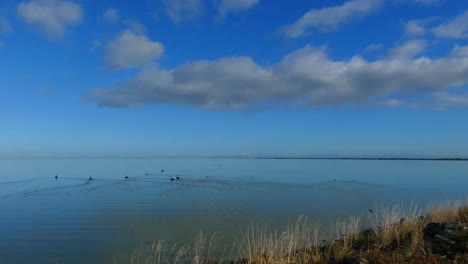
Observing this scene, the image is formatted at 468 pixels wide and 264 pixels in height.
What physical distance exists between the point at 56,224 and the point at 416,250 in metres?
18.1

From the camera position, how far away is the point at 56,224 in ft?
71.3

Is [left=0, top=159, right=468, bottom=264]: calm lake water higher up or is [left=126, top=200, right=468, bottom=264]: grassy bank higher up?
[left=126, top=200, right=468, bottom=264]: grassy bank

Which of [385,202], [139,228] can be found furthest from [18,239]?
[385,202]

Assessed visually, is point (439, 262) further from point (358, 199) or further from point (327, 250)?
point (358, 199)

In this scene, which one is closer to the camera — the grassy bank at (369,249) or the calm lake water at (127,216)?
the grassy bank at (369,249)

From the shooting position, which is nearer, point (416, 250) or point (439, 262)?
point (439, 262)

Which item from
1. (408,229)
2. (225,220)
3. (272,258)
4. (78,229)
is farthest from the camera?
(225,220)

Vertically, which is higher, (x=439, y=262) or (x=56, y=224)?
Answer: (x=439, y=262)

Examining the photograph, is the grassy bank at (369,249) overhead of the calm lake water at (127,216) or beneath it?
overhead

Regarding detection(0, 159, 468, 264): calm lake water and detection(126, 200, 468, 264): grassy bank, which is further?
detection(0, 159, 468, 264): calm lake water

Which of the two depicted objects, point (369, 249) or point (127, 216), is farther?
point (127, 216)

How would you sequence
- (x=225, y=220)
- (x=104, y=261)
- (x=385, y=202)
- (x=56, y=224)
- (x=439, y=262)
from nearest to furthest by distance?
1. (x=439, y=262)
2. (x=104, y=261)
3. (x=56, y=224)
4. (x=225, y=220)
5. (x=385, y=202)

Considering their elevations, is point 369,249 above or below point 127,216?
above

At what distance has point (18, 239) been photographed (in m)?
18.1
